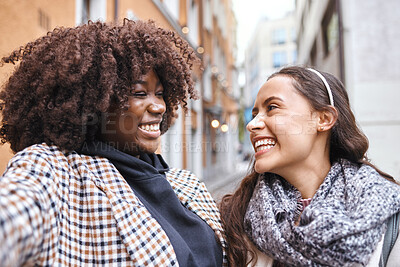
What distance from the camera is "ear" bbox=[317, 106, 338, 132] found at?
2.00 metres

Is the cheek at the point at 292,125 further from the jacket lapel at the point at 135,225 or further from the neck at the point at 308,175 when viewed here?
the jacket lapel at the point at 135,225

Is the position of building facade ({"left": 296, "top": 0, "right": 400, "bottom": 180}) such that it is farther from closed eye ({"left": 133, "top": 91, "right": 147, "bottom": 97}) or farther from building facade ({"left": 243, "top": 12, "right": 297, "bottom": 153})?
building facade ({"left": 243, "top": 12, "right": 297, "bottom": 153})

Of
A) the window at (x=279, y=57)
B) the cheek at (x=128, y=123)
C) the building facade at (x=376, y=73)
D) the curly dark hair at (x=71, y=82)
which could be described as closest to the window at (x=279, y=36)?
the window at (x=279, y=57)

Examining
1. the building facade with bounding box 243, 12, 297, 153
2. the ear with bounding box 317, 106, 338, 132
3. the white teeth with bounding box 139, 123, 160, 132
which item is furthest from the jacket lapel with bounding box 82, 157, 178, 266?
the building facade with bounding box 243, 12, 297, 153

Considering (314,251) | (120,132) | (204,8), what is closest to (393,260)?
(314,251)

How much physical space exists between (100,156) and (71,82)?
0.39 meters

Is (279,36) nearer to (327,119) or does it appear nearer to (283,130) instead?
(327,119)

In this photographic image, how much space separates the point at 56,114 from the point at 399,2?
8.94m

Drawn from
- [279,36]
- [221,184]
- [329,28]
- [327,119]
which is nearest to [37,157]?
[327,119]

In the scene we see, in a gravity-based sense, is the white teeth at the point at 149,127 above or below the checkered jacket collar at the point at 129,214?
above

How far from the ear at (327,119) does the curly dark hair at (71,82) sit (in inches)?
39.2

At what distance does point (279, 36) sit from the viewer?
4381 cm

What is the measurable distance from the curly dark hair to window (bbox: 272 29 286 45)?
4431 cm

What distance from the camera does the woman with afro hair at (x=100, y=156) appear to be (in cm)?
145
